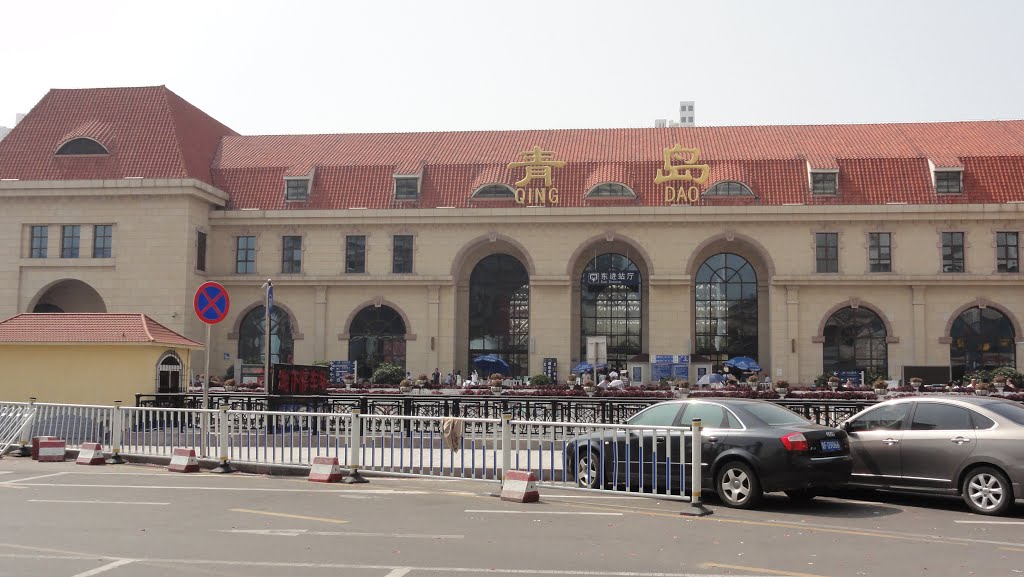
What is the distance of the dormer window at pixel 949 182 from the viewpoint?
41.4 meters

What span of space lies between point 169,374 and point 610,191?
944 inches

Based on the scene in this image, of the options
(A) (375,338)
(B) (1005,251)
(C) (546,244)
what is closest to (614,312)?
(C) (546,244)

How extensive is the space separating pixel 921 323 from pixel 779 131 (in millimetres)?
12268

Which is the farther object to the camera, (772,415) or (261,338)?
(261,338)

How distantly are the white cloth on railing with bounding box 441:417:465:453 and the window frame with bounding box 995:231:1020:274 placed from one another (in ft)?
111

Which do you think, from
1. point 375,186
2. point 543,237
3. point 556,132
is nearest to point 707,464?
point 543,237

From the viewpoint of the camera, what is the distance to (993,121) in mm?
46188

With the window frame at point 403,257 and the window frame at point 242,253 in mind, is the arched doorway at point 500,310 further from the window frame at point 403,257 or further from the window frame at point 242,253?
Result: the window frame at point 242,253

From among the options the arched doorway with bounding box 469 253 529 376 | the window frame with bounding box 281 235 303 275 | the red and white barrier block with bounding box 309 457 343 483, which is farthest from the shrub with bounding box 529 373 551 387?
the red and white barrier block with bounding box 309 457 343 483

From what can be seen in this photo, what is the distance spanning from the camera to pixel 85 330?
2428cm

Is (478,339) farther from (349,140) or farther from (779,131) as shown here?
(779,131)

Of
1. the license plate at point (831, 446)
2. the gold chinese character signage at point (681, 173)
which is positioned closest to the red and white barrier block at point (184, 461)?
the license plate at point (831, 446)

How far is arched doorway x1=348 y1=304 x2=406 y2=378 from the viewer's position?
1729 inches

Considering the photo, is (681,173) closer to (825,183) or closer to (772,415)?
(825,183)
